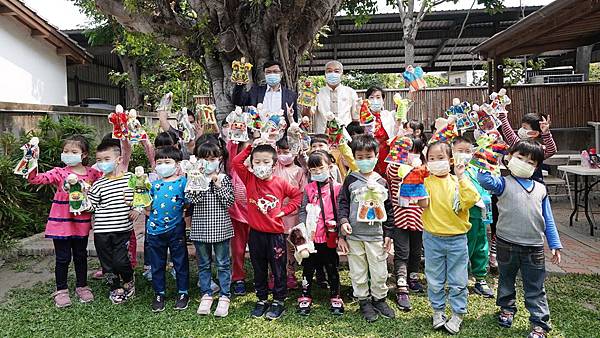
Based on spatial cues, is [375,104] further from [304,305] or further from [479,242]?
[304,305]

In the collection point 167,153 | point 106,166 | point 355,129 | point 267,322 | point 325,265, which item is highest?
point 355,129

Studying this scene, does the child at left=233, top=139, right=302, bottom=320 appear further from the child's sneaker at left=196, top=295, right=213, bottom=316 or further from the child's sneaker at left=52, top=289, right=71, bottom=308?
the child's sneaker at left=52, top=289, right=71, bottom=308

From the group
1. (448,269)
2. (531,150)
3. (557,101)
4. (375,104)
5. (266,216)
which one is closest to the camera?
(531,150)

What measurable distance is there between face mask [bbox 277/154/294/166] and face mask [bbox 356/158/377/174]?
779mm

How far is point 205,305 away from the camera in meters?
4.00

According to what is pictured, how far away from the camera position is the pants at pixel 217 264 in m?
4.08

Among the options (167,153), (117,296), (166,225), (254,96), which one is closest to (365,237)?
(166,225)

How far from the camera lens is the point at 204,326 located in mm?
3740

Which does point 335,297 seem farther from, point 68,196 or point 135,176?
point 68,196

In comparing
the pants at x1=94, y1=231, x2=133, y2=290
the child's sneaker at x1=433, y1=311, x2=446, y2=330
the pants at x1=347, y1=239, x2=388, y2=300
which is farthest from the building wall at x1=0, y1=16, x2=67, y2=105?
the child's sneaker at x1=433, y1=311, x2=446, y2=330

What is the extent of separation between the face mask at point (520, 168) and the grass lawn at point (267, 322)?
49.1 inches

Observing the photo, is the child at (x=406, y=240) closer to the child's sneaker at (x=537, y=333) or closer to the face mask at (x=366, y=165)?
the face mask at (x=366, y=165)

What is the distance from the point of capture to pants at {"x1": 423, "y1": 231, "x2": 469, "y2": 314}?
11.6 feet

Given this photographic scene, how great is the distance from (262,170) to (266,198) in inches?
10.1
